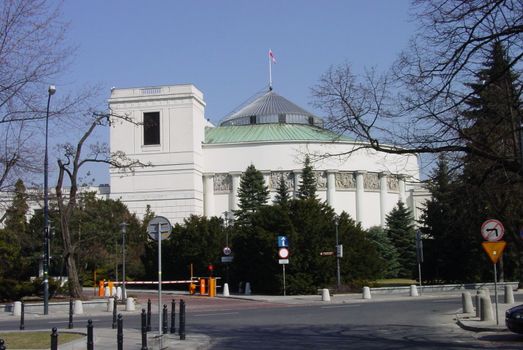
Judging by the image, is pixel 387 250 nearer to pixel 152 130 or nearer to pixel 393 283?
pixel 393 283

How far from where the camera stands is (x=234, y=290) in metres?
56.3

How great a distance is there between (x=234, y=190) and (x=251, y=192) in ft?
32.2

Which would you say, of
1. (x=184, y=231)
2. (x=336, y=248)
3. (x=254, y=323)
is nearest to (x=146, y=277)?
(x=184, y=231)

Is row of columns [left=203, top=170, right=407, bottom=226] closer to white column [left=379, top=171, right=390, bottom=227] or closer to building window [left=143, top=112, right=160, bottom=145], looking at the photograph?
white column [left=379, top=171, right=390, bottom=227]

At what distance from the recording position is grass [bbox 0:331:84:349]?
18.0 m

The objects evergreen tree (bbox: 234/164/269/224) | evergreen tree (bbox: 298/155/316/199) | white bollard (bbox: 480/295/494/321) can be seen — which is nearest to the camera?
white bollard (bbox: 480/295/494/321)

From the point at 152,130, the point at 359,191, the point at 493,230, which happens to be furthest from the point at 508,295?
the point at 359,191

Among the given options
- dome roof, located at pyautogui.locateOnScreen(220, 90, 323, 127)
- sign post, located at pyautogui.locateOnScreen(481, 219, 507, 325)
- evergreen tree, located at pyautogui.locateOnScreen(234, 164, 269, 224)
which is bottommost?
sign post, located at pyautogui.locateOnScreen(481, 219, 507, 325)

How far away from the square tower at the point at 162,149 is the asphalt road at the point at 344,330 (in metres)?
66.3

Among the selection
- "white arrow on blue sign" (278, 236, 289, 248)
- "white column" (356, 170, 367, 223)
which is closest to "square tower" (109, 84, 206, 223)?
"white column" (356, 170, 367, 223)

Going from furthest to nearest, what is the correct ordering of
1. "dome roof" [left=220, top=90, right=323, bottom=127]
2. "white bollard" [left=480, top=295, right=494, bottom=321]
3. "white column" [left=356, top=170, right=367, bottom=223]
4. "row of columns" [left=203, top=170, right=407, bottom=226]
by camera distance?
"dome roof" [left=220, top=90, right=323, bottom=127] < "white column" [left=356, top=170, right=367, bottom=223] < "row of columns" [left=203, top=170, right=407, bottom=226] < "white bollard" [left=480, top=295, right=494, bottom=321]

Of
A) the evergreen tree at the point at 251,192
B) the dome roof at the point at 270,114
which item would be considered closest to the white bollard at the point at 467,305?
the evergreen tree at the point at 251,192

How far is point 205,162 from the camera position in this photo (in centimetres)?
10444

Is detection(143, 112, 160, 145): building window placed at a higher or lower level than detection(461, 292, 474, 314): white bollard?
higher
